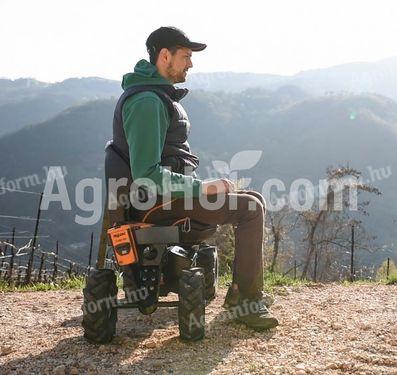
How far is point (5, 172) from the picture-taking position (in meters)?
179

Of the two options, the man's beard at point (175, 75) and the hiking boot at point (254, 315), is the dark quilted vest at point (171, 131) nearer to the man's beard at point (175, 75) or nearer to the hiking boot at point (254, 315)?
the man's beard at point (175, 75)

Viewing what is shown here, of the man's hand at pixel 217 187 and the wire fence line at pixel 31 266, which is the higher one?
the man's hand at pixel 217 187

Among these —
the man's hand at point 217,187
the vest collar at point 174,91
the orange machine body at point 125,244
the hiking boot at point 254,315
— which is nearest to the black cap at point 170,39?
the vest collar at point 174,91

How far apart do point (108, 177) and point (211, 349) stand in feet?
4.79

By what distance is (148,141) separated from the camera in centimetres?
351

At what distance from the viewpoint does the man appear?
3543 mm

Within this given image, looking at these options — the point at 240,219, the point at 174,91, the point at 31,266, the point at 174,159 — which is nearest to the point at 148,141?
the point at 174,159

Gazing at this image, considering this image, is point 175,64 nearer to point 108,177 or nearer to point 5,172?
point 108,177

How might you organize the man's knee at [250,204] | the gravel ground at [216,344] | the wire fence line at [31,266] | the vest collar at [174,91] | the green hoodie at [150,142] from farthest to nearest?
the wire fence line at [31,266], the man's knee at [250,204], the vest collar at [174,91], the green hoodie at [150,142], the gravel ground at [216,344]

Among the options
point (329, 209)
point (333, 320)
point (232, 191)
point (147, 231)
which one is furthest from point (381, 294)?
point (329, 209)

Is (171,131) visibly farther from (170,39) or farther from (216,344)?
(216,344)

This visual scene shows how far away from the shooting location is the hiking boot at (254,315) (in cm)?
399

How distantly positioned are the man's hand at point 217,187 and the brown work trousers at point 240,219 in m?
0.10

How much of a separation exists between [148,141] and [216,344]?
1.54 meters
